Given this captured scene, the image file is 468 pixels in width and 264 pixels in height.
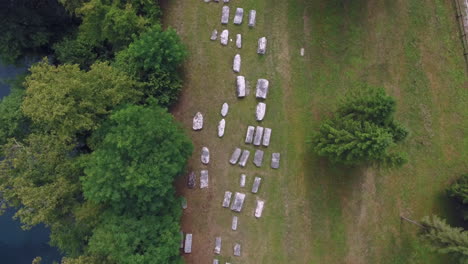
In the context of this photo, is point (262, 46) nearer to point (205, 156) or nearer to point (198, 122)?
point (198, 122)

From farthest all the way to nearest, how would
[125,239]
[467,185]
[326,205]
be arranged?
[326,205] → [467,185] → [125,239]

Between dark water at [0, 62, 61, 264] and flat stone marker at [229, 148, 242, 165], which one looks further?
dark water at [0, 62, 61, 264]

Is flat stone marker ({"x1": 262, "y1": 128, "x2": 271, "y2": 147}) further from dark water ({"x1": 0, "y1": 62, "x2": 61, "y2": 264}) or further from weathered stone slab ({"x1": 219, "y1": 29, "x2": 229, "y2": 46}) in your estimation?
dark water ({"x1": 0, "y1": 62, "x2": 61, "y2": 264})

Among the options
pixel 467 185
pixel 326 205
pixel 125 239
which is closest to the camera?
pixel 125 239

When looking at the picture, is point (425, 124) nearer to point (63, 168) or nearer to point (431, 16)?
point (431, 16)

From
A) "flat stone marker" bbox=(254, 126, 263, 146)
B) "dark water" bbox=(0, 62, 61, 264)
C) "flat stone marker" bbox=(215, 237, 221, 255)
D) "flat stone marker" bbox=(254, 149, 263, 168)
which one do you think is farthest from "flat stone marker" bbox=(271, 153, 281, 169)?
"dark water" bbox=(0, 62, 61, 264)

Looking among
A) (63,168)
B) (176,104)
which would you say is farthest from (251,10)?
(63,168)

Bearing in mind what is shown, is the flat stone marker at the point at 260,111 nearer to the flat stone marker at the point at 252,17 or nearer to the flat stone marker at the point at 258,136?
the flat stone marker at the point at 258,136
